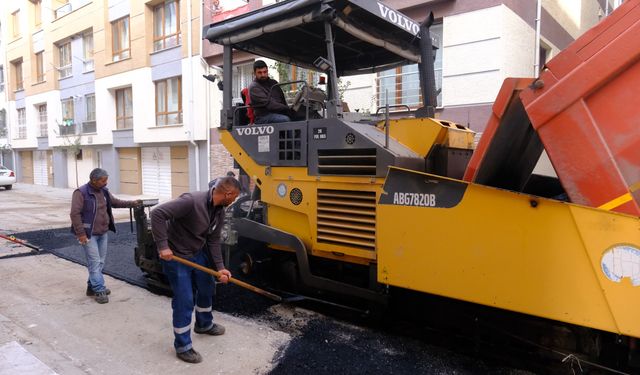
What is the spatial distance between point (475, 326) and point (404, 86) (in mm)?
7086

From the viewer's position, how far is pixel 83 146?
21672mm

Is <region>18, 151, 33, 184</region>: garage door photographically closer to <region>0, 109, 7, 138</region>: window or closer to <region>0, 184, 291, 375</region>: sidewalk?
<region>0, 109, 7, 138</region>: window

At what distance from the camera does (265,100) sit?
176 inches

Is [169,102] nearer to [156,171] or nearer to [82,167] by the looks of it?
[156,171]

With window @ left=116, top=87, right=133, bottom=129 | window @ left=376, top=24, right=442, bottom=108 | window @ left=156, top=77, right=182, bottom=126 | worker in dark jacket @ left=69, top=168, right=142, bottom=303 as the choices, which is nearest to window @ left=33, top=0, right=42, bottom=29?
window @ left=116, top=87, right=133, bottom=129

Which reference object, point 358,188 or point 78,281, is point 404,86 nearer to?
point 358,188

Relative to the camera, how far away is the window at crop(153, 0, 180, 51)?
54.6 feet

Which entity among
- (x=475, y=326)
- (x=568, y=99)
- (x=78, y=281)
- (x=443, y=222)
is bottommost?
(x=78, y=281)

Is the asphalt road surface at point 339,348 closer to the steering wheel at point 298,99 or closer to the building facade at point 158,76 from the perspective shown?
the steering wheel at point 298,99

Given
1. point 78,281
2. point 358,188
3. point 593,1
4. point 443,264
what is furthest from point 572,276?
point 593,1

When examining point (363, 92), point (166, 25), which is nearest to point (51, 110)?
point (166, 25)

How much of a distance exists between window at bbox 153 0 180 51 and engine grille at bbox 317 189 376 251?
14815 millimetres

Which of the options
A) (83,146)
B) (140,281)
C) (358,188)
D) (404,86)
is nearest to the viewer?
(358,188)

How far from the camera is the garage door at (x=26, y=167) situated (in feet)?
91.7
